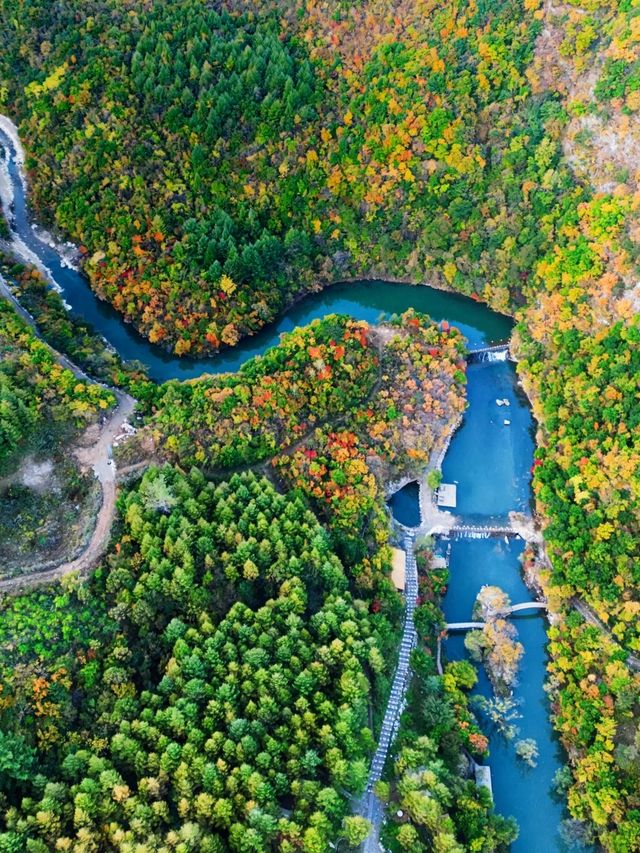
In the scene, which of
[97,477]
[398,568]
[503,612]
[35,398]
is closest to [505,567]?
[503,612]

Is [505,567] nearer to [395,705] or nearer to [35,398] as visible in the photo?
[395,705]

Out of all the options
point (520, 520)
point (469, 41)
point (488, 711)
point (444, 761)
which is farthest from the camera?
point (469, 41)

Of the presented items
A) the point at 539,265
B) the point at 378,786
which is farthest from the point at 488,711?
the point at 539,265

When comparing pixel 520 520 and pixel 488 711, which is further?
pixel 520 520

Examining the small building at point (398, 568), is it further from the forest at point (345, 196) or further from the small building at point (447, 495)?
the small building at point (447, 495)

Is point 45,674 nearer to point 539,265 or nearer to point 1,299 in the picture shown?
point 1,299

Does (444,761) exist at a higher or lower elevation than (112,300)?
lower

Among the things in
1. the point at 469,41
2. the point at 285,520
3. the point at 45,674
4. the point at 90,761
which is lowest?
the point at 90,761
